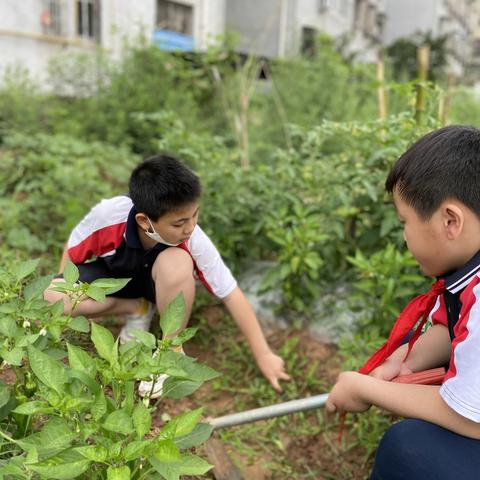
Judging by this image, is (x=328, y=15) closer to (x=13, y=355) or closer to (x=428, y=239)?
(x=428, y=239)

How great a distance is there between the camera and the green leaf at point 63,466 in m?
0.90

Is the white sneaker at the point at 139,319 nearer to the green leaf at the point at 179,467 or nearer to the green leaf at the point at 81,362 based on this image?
the green leaf at the point at 81,362

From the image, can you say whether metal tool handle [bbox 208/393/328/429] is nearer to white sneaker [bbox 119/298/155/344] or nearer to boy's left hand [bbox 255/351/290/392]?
boy's left hand [bbox 255/351/290/392]

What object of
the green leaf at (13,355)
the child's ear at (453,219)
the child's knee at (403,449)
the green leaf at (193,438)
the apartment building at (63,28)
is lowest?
the child's knee at (403,449)

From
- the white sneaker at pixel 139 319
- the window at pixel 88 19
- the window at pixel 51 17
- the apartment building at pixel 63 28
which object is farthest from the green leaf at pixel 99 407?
the window at pixel 88 19

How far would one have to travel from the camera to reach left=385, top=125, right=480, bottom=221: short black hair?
1.17 m

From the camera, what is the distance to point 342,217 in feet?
8.04

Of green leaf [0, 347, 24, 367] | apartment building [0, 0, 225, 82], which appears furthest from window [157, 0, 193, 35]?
green leaf [0, 347, 24, 367]

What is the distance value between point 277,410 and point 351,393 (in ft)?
1.07

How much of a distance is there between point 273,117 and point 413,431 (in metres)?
4.57

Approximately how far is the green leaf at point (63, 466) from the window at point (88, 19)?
8.18 meters

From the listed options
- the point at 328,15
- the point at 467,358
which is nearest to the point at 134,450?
the point at 467,358

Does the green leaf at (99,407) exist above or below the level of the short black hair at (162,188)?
below

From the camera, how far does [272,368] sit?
6.72ft
